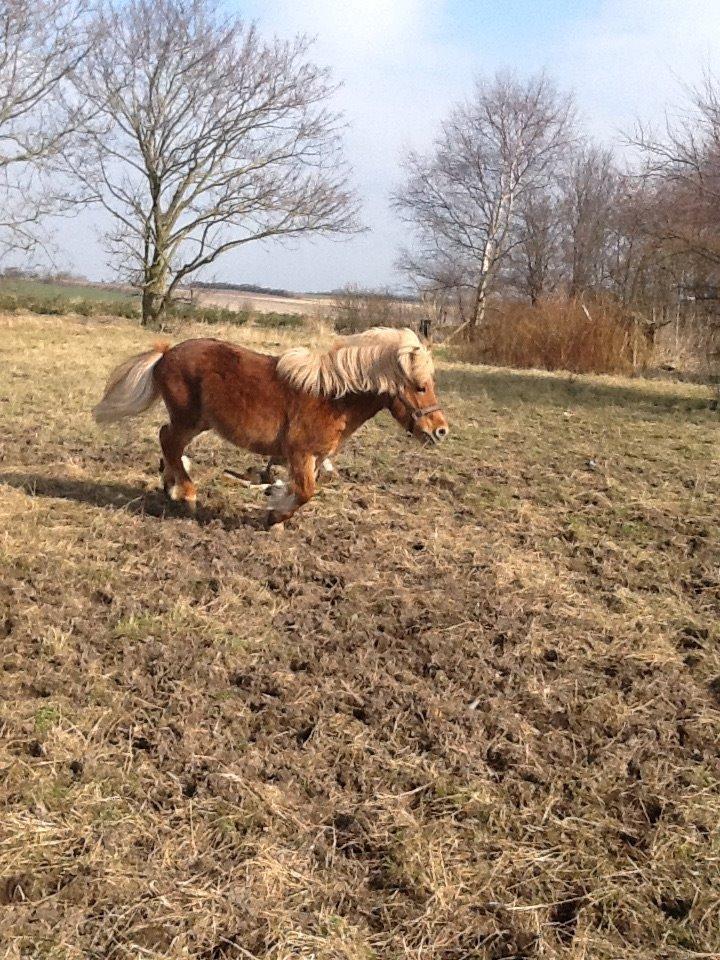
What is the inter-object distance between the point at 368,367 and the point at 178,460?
1461 millimetres

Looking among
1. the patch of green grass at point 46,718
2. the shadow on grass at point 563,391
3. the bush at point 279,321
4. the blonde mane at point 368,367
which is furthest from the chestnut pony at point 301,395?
the bush at point 279,321

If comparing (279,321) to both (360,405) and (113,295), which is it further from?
(360,405)

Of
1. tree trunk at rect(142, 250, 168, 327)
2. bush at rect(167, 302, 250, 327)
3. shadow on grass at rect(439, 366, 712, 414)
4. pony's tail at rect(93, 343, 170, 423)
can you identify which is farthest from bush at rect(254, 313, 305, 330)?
pony's tail at rect(93, 343, 170, 423)

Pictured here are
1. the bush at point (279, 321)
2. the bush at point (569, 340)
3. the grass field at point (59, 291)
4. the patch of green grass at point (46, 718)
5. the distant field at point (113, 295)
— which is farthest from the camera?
the bush at point (279, 321)

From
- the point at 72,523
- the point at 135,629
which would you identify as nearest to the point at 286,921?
the point at 135,629

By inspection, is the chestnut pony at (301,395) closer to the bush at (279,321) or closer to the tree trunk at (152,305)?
the tree trunk at (152,305)

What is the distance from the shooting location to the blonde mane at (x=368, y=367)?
4695 mm

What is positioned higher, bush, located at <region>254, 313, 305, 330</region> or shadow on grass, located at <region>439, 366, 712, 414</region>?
bush, located at <region>254, 313, 305, 330</region>

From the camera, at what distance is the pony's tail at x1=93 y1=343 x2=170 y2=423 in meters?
5.14

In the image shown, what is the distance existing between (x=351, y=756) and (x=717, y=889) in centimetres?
126

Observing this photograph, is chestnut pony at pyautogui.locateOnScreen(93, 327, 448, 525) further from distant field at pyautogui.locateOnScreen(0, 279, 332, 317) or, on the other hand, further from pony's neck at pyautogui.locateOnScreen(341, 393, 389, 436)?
distant field at pyautogui.locateOnScreen(0, 279, 332, 317)

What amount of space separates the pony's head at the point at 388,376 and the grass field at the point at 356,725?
0.84 meters

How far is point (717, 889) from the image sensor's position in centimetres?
229

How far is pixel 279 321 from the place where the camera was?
2739 cm
